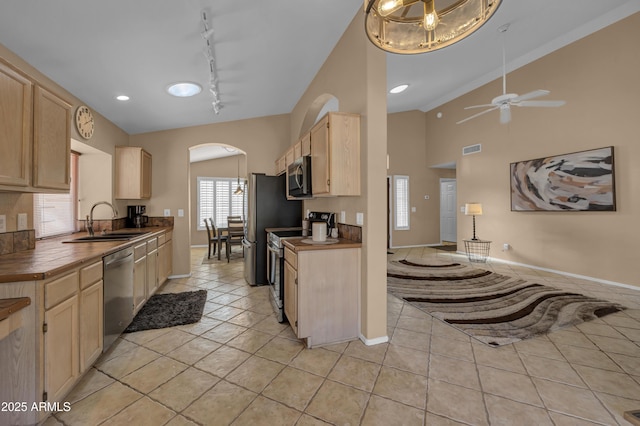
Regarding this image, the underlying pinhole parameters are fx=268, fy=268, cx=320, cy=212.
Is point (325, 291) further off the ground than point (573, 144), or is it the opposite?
point (573, 144)

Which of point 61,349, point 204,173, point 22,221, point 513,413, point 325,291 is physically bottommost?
point 513,413

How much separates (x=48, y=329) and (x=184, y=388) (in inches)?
33.9

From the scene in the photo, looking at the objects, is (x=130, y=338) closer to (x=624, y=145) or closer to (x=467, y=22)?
(x=467, y=22)

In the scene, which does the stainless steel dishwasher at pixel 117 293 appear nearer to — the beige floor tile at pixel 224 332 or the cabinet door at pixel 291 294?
the beige floor tile at pixel 224 332

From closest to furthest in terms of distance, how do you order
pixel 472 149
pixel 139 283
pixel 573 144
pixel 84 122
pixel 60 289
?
pixel 60 289 → pixel 139 283 → pixel 84 122 → pixel 573 144 → pixel 472 149

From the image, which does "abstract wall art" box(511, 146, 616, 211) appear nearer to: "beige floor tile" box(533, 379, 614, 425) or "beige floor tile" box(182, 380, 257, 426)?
"beige floor tile" box(533, 379, 614, 425)

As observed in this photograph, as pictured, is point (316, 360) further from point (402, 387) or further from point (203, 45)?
point (203, 45)

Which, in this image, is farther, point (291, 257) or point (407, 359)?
point (291, 257)

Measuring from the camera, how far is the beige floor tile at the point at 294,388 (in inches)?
65.9

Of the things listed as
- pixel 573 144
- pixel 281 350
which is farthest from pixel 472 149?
pixel 281 350

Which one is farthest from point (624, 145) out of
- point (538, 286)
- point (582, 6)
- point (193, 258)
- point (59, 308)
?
point (193, 258)

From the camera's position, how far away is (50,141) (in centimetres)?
206

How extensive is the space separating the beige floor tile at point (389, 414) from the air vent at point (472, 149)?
6071 millimetres

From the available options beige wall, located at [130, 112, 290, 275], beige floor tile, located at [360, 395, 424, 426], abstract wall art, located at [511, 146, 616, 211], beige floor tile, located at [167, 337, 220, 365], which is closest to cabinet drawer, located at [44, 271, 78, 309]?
beige floor tile, located at [167, 337, 220, 365]
